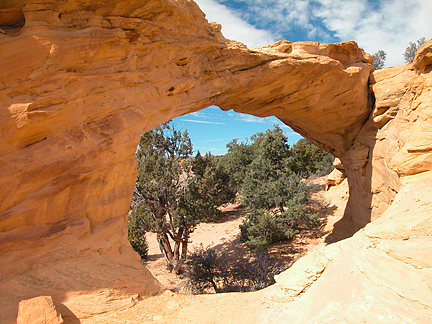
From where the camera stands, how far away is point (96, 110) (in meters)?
5.37

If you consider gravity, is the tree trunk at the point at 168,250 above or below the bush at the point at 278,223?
below

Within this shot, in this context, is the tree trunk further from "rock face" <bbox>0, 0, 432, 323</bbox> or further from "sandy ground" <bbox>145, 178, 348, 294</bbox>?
"rock face" <bbox>0, 0, 432, 323</bbox>

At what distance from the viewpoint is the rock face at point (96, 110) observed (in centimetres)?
457

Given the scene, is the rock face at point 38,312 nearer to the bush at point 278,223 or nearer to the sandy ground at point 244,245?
the sandy ground at point 244,245

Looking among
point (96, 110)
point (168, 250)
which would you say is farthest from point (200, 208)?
point (96, 110)

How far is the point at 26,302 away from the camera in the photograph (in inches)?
157

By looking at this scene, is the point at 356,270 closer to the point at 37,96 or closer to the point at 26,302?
the point at 26,302

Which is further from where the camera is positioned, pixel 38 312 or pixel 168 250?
pixel 168 250

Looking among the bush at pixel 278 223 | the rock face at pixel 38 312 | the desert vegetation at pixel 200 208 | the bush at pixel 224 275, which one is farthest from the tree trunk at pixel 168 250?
the rock face at pixel 38 312

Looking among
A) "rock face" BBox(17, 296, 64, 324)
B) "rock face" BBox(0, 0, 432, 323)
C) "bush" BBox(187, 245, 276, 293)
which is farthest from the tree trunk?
"rock face" BBox(17, 296, 64, 324)

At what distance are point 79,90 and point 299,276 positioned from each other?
587 centimetres

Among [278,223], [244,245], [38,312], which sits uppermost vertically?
[38,312]

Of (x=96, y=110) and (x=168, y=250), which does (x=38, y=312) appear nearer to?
(x=96, y=110)

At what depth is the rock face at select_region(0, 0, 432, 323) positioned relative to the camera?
4.57m
